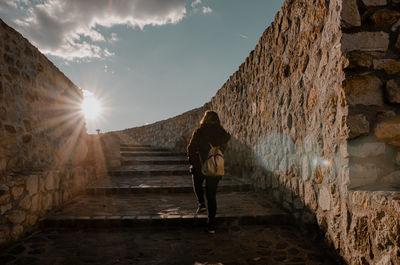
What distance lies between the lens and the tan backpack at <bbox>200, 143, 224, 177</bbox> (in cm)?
340

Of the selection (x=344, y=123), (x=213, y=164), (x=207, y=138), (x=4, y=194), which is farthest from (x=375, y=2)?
(x=4, y=194)

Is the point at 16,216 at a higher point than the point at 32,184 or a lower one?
lower

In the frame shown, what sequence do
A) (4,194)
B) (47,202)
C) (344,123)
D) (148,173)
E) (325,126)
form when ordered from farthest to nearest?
1. (148,173)
2. (47,202)
3. (4,194)
4. (325,126)
5. (344,123)

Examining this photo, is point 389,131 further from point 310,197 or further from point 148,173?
point 148,173

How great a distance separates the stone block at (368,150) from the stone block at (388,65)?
2.21ft

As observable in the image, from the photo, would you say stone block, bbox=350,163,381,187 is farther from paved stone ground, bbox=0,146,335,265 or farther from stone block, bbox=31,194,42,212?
stone block, bbox=31,194,42,212

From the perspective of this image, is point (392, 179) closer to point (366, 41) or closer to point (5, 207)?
point (366, 41)

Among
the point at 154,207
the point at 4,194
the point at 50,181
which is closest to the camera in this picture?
the point at 4,194

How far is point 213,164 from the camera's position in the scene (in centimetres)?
342

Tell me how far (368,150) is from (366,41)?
1.00 metres

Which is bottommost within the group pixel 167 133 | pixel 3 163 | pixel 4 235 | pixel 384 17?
pixel 4 235

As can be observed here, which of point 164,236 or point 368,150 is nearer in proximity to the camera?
point 368,150

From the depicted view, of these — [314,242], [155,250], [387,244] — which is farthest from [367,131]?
[155,250]

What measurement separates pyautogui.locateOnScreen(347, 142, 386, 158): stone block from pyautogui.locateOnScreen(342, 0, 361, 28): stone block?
111 cm
